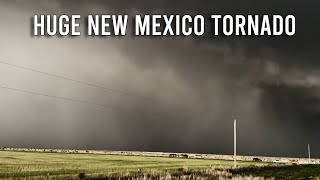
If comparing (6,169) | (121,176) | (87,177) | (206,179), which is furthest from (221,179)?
(6,169)

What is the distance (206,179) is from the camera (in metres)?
46.3

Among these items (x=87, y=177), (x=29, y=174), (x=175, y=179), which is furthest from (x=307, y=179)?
(x=29, y=174)

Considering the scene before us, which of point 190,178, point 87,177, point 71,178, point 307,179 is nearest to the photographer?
point 71,178

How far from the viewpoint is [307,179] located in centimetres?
5159

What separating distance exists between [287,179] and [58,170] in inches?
1020

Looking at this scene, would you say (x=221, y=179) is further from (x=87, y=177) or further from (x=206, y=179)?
(x=87, y=177)

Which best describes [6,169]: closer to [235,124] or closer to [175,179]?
[175,179]

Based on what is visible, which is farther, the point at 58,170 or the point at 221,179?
the point at 58,170

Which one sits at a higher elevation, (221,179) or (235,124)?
(235,124)

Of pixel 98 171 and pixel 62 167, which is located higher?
pixel 62 167

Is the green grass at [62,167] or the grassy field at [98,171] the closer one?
the grassy field at [98,171]

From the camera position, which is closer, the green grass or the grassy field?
the grassy field

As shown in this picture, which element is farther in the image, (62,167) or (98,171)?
(62,167)

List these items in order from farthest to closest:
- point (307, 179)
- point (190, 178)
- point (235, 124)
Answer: point (235, 124), point (307, 179), point (190, 178)
